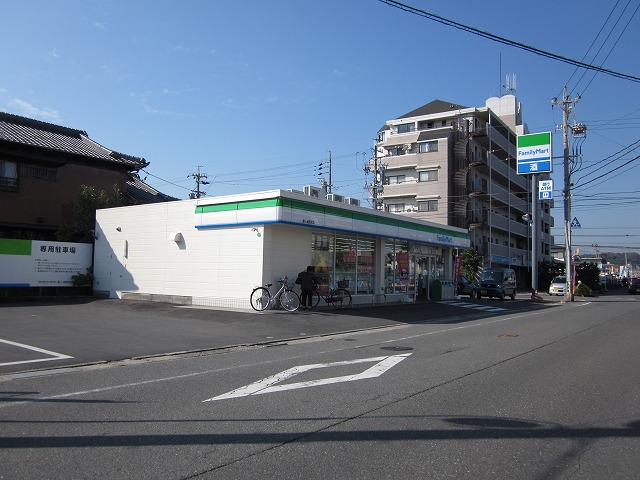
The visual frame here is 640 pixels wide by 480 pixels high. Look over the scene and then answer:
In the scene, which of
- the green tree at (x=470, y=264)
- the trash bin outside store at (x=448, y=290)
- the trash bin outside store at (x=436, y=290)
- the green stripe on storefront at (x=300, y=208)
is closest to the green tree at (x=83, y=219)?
the green stripe on storefront at (x=300, y=208)

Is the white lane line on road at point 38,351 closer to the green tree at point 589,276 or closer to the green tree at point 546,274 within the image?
the green tree at point 589,276

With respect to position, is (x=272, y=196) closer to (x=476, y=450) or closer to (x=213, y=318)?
(x=213, y=318)

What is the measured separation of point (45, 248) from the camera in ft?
67.6

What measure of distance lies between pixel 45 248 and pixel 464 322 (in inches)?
667

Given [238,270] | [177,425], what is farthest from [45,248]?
[177,425]

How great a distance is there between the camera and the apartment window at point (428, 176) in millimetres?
51875

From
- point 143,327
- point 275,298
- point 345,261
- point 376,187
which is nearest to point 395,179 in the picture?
point 376,187

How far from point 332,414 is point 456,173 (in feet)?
161

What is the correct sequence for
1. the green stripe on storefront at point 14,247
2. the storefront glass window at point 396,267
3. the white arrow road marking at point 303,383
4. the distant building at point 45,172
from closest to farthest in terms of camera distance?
the white arrow road marking at point 303,383 < the green stripe on storefront at point 14,247 < the storefront glass window at point 396,267 < the distant building at point 45,172

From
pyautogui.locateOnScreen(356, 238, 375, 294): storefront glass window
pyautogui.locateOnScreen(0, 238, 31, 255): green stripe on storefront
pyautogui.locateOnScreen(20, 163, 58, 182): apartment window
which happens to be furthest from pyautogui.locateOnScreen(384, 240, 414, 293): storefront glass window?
pyautogui.locateOnScreen(20, 163, 58, 182): apartment window

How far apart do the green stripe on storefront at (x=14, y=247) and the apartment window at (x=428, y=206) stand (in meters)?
39.7

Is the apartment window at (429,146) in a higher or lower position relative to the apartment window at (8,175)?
higher

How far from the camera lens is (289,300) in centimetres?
1681

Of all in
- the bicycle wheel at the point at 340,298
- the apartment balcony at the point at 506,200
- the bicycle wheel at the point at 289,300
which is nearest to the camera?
the bicycle wheel at the point at 289,300
